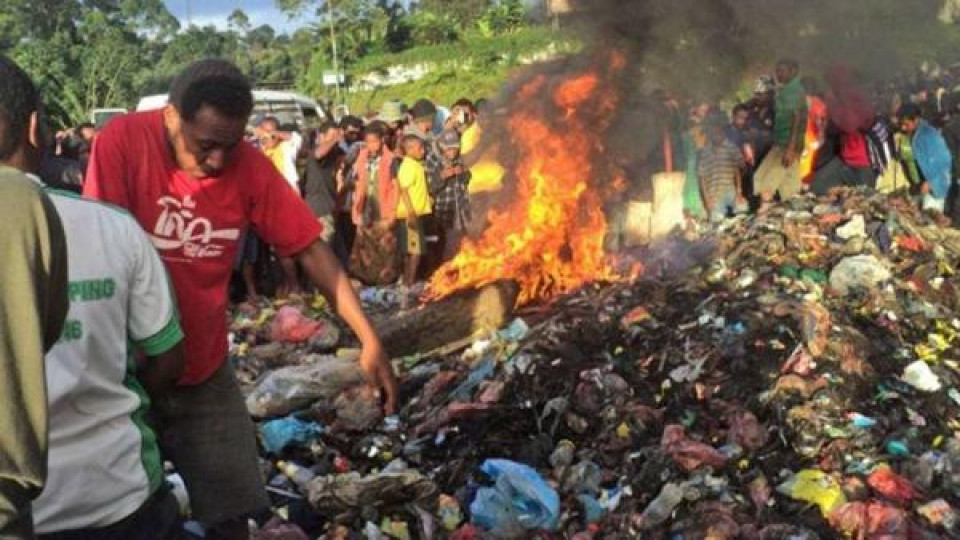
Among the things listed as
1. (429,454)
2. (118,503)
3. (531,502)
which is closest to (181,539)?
(118,503)

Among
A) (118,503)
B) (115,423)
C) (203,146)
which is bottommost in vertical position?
(118,503)

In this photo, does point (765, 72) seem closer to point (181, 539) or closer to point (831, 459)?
point (831, 459)

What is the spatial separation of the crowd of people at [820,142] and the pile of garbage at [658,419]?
2.87 meters

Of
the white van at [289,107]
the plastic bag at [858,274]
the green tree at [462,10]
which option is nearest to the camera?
the plastic bag at [858,274]

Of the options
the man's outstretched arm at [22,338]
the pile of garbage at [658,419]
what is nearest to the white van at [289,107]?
the pile of garbage at [658,419]

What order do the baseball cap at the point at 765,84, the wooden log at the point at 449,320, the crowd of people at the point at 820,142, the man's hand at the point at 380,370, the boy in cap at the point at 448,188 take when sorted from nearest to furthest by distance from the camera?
the man's hand at the point at 380,370 < the wooden log at the point at 449,320 < the crowd of people at the point at 820,142 < the boy in cap at the point at 448,188 < the baseball cap at the point at 765,84

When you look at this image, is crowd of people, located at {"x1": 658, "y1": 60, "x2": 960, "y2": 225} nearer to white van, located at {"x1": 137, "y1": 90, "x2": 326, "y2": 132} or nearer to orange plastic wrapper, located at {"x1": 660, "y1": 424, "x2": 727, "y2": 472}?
orange plastic wrapper, located at {"x1": 660, "y1": 424, "x2": 727, "y2": 472}

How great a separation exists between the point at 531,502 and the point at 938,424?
241 centimetres

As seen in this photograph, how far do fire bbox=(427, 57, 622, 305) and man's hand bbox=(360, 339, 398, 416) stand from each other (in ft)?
14.8

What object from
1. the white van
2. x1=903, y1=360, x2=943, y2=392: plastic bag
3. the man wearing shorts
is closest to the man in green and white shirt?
x1=903, y1=360, x2=943, y2=392: plastic bag

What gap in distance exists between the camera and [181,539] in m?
2.58

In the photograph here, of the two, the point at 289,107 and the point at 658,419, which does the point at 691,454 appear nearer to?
the point at 658,419

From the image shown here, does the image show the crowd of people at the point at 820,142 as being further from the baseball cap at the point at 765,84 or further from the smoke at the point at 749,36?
the smoke at the point at 749,36

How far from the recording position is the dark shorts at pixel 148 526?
2219 mm
